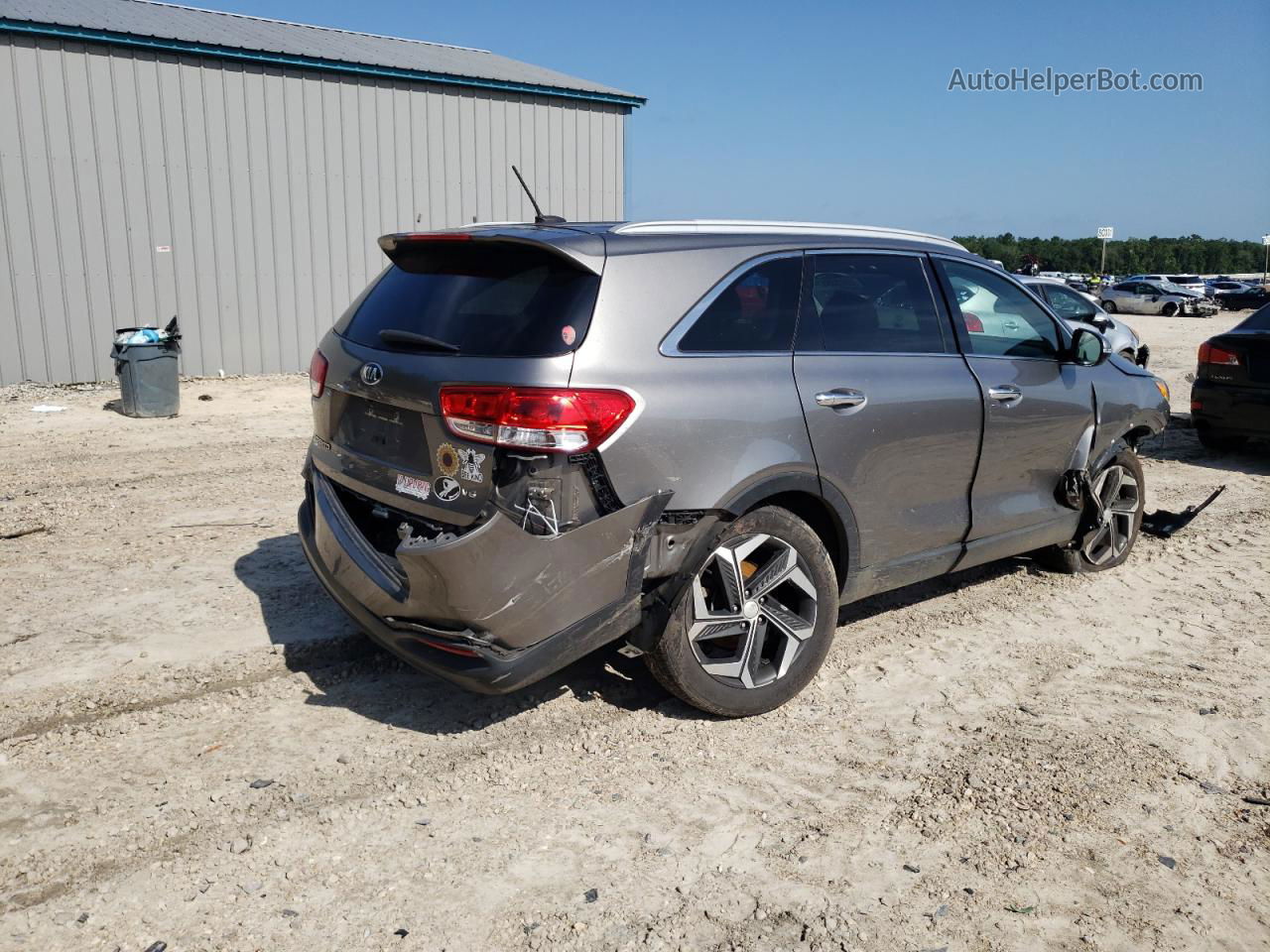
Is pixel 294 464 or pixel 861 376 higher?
pixel 861 376

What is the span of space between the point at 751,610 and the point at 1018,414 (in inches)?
76.5

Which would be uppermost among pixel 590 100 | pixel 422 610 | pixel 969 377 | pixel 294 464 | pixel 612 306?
pixel 590 100

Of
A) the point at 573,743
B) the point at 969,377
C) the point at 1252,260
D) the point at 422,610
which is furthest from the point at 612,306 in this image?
the point at 1252,260

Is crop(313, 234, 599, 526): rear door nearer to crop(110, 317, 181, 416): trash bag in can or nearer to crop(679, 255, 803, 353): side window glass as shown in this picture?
crop(679, 255, 803, 353): side window glass

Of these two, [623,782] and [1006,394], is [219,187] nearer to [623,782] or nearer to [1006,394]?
[1006,394]

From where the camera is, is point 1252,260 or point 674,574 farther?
point 1252,260

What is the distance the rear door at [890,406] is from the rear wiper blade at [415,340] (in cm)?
135

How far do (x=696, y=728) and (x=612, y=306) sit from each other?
165 centimetres

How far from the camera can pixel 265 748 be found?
377 centimetres

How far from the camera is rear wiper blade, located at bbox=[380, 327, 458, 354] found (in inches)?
141

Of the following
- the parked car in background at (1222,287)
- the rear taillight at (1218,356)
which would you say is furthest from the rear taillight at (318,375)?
the parked car in background at (1222,287)

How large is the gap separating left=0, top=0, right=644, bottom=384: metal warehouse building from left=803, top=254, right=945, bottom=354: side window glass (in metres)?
11.5

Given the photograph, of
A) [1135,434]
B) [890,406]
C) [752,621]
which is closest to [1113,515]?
[1135,434]

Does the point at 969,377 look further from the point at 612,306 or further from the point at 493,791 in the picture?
the point at 493,791
